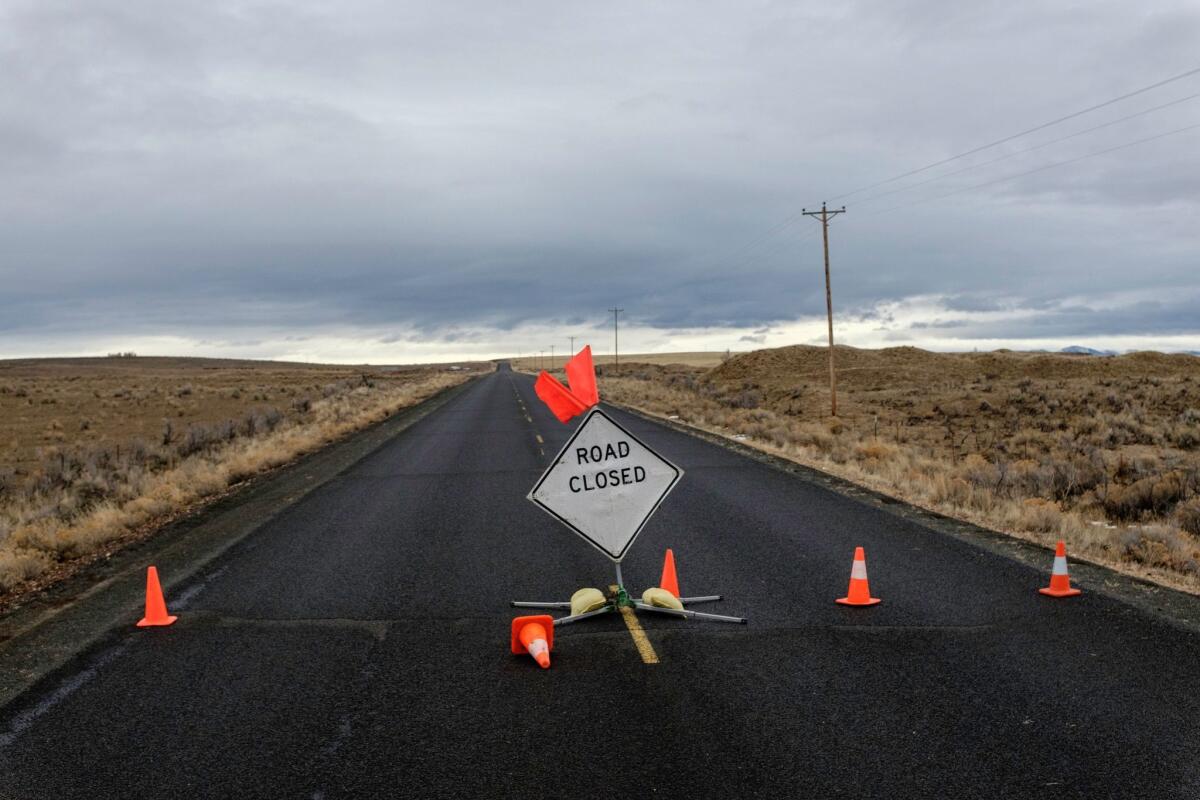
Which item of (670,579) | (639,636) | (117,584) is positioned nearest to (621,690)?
(639,636)

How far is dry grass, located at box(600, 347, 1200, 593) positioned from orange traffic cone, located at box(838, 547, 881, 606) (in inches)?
122

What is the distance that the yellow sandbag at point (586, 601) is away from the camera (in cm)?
739

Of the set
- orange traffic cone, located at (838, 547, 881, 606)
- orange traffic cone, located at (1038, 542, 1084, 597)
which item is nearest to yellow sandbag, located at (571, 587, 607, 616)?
orange traffic cone, located at (838, 547, 881, 606)

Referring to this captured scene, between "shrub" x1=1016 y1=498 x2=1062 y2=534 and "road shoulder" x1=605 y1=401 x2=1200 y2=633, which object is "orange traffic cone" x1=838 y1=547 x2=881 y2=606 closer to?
"road shoulder" x1=605 y1=401 x2=1200 y2=633

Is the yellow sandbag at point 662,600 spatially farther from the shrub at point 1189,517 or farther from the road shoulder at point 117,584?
the shrub at point 1189,517

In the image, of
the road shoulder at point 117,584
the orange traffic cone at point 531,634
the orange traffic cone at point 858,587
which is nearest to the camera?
the orange traffic cone at point 531,634

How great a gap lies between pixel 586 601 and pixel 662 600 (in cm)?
63

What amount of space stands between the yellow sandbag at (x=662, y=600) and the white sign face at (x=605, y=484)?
485 mm

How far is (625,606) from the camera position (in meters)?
7.59

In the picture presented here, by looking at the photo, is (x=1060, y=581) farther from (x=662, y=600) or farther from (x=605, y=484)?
(x=605, y=484)

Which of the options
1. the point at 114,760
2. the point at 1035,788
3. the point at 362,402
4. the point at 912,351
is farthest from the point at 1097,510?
the point at 912,351

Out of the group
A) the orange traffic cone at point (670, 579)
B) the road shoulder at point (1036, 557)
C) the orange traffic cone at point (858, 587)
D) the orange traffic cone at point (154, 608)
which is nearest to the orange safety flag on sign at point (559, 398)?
the orange traffic cone at point (670, 579)

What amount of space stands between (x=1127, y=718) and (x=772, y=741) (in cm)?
210

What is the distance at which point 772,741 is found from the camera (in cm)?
488
